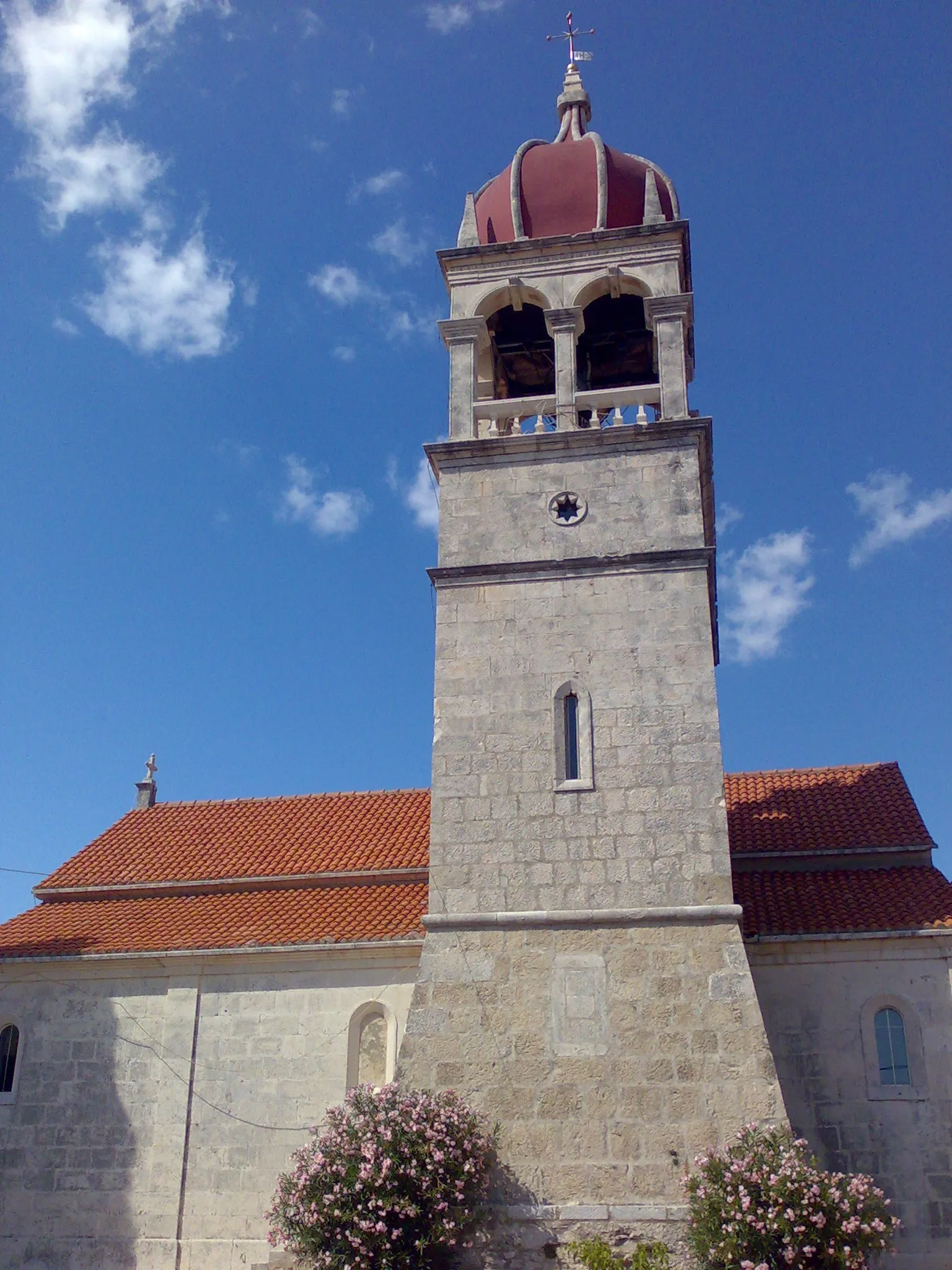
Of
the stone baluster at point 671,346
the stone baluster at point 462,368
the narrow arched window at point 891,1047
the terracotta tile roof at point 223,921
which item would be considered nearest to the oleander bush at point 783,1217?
the narrow arched window at point 891,1047

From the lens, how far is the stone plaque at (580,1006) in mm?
14086

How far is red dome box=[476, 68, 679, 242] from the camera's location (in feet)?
61.7

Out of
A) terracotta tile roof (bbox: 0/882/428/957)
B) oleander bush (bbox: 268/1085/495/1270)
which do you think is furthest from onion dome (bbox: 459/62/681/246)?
oleander bush (bbox: 268/1085/495/1270)

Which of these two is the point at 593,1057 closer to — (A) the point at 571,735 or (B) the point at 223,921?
(A) the point at 571,735

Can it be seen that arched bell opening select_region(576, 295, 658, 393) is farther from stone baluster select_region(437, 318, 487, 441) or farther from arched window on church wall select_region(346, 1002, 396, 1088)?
arched window on church wall select_region(346, 1002, 396, 1088)

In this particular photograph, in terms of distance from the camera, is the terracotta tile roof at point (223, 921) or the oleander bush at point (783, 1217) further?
the terracotta tile roof at point (223, 921)

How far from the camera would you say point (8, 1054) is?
18125 millimetres

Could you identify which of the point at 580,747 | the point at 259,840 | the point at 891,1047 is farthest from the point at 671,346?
the point at 259,840

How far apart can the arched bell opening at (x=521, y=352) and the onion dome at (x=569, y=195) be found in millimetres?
1220

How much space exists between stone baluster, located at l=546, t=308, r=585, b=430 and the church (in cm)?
5

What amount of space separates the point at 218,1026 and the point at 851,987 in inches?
346

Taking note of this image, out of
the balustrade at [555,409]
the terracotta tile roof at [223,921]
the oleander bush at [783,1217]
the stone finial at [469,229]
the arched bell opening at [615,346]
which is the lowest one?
the oleander bush at [783,1217]

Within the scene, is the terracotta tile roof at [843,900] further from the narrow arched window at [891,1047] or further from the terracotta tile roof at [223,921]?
the terracotta tile roof at [223,921]

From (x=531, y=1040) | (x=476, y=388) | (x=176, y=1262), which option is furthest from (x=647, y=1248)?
(x=476, y=388)
